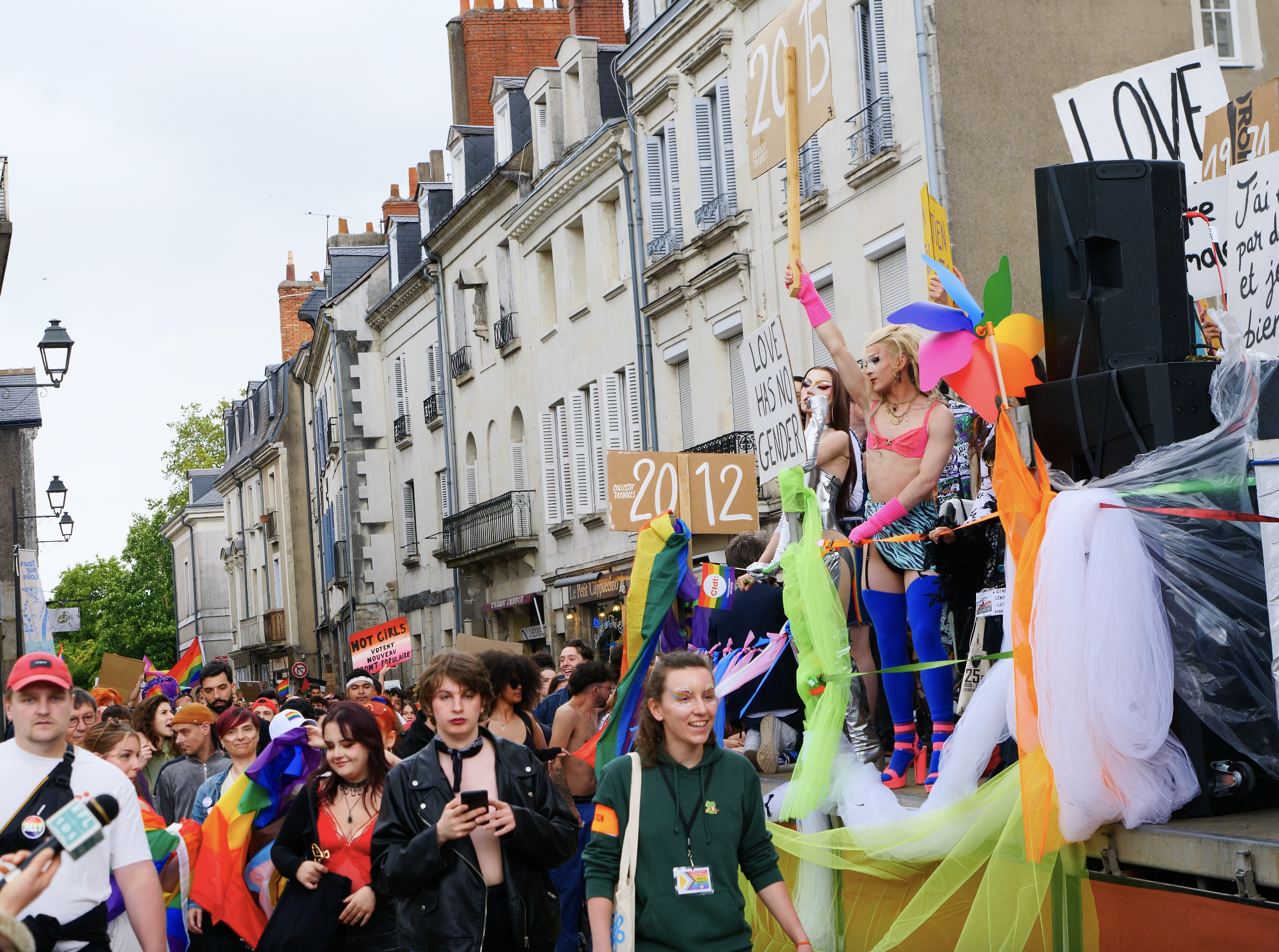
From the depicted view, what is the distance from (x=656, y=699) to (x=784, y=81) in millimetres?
5448

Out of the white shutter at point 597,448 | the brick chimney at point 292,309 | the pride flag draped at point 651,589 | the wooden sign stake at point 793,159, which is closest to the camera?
the pride flag draped at point 651,589

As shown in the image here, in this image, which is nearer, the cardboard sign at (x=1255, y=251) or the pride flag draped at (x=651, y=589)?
the cardboard sign at (x=1255, y=251)

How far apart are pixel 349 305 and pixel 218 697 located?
31429mm

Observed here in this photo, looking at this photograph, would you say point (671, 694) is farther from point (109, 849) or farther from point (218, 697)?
point (218, 697)

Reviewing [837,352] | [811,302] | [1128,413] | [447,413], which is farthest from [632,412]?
[1128,413]

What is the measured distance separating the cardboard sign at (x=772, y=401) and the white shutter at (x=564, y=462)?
18.9m

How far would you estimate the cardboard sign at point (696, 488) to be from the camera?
37.4ft

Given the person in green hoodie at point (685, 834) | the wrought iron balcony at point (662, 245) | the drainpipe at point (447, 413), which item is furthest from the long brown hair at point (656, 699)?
the drainpipe at point (447, 413)

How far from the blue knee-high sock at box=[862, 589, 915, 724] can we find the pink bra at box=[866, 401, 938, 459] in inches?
25.0

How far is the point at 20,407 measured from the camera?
1506 inches

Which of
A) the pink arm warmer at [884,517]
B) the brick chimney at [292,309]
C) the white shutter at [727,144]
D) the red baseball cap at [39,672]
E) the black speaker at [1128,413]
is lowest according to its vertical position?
the red baseball cap at [39,672]

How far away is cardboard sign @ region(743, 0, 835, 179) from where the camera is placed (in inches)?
354

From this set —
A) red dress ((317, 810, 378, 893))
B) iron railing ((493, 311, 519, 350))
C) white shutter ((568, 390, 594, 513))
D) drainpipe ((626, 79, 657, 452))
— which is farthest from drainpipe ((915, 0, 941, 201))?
iron railing ((493, 311, 519, 350))

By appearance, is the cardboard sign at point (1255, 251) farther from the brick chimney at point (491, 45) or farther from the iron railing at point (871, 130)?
the brick chimney at point (491, 45)
